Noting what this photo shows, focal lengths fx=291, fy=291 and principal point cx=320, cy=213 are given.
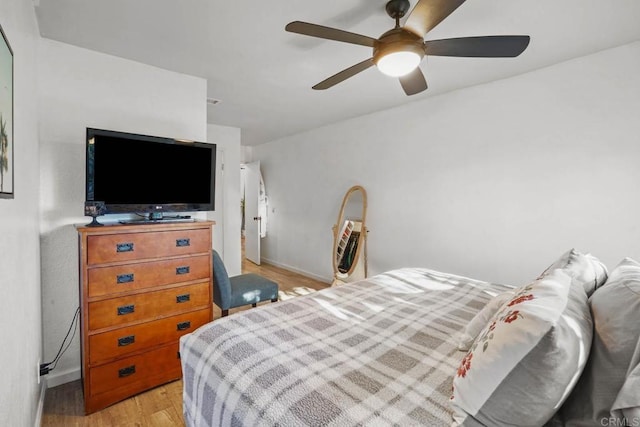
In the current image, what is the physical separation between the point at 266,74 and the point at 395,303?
217 cm

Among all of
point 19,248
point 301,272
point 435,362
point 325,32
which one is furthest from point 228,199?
point 435,362

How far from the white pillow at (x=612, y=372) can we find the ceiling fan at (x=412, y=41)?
1.25 m

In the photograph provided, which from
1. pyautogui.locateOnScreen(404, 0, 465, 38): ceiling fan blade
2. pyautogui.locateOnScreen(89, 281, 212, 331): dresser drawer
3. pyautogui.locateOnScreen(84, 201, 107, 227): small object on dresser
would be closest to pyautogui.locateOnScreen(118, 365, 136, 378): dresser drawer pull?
pyautogui.locateOnScreen(89, 281, 212, 331): dresser drawer

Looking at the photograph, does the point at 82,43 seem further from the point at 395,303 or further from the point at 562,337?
the point at 562,337

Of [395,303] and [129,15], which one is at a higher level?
[129,15]

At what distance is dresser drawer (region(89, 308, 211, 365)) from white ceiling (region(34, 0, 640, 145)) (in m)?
1.95

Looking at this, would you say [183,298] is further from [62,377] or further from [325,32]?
[325,32]

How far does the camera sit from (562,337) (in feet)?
2.35

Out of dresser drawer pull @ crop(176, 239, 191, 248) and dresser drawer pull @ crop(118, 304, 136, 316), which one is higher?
dresser drawer pull @ crop(176, 239, 191, 248)

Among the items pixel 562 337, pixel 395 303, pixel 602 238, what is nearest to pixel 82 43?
pixel 395 303

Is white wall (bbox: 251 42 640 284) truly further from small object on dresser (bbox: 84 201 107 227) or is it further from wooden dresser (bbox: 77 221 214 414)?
small object on dresser (bbox: 84 201 107 227)

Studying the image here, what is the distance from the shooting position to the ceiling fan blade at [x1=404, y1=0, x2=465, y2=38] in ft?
4.11

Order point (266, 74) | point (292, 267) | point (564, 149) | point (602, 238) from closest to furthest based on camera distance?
point (602, 238) < point (564, 149) < point (266, 74) < point (292, 267)

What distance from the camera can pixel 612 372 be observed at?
731 millimetres
